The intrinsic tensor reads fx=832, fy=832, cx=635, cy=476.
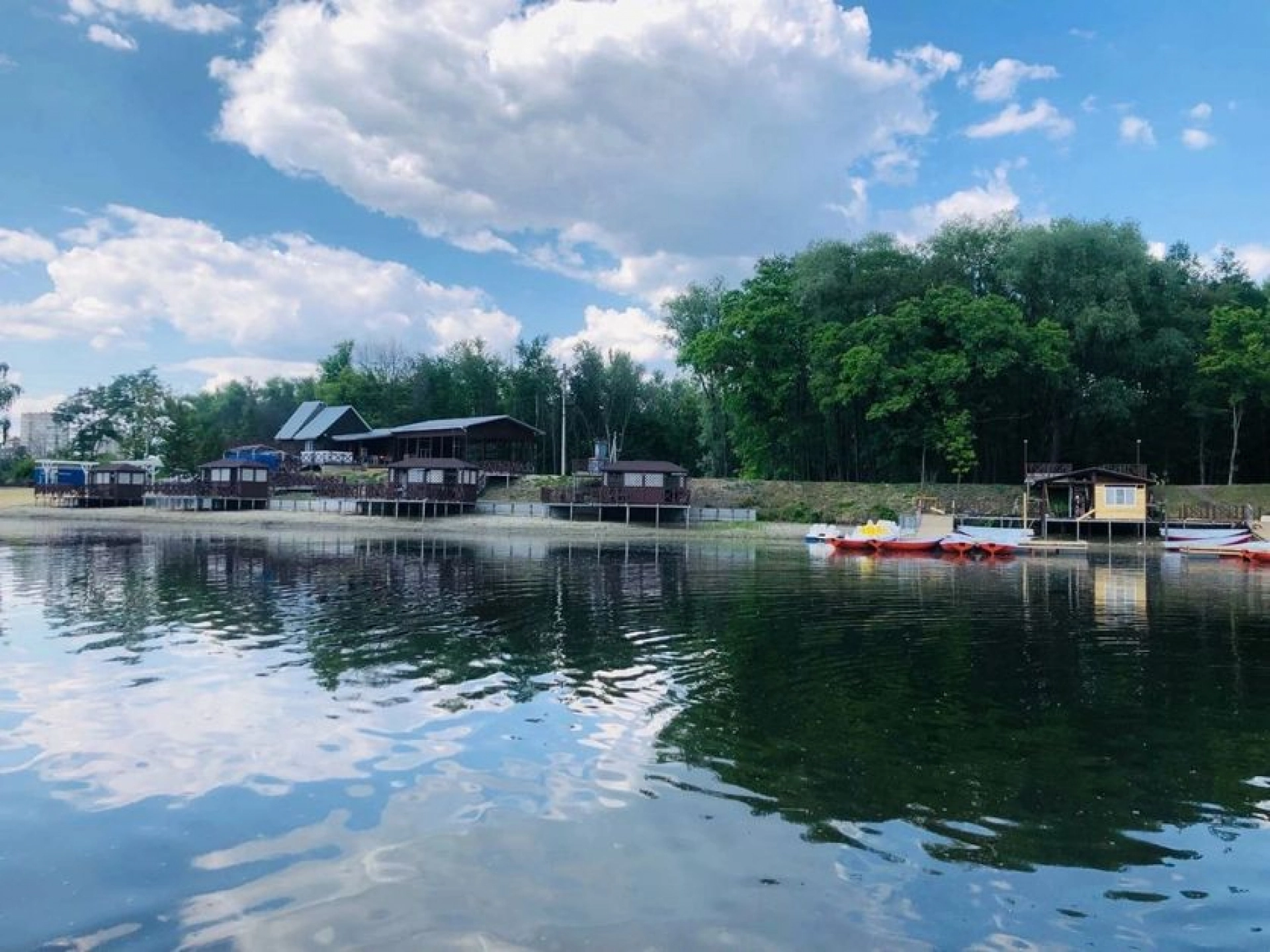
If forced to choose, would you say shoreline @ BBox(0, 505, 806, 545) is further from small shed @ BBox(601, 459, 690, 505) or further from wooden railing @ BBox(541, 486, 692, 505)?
small shed @ BBox(601, 459, 690, 505)

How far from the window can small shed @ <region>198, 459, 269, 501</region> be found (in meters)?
54.2

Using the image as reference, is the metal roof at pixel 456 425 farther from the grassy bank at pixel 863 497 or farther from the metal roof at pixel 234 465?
the metal roof at pixel 234 465

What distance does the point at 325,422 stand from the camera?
255 feet

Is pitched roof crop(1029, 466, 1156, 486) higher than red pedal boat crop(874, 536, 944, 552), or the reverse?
pitched roof crop(1029, 466, 1156, 486)

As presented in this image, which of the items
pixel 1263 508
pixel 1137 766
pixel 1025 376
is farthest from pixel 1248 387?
pixel 1137 766

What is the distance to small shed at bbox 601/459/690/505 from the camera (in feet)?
174

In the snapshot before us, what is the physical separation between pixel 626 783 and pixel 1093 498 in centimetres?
4661

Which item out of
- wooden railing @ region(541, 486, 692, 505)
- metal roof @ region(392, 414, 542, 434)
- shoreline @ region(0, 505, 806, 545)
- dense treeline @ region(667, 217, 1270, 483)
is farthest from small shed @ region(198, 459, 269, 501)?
dense treeline @ region(667, 217, 1270, 483)

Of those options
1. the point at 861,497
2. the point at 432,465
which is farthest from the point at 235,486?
the point at 861,497

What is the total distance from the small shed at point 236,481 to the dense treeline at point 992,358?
3241 centimetres

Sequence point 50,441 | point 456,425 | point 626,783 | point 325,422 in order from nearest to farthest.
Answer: point 626,783, point 456,425, point 325,422, point 50,441

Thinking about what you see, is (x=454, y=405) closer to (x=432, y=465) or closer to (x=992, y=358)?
(x=432, y=465)

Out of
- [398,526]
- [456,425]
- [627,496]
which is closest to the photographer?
Answer: [398,526]

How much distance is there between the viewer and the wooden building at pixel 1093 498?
45.8 m
